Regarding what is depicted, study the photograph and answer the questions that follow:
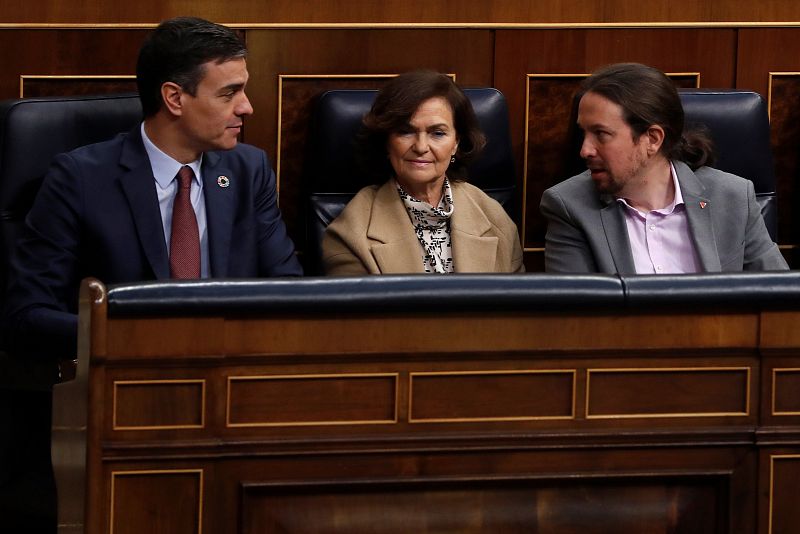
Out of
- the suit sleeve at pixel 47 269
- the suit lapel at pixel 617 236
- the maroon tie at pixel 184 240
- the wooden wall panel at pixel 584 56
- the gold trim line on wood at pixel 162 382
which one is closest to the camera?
the gold trim line on wood at pixel 162 382

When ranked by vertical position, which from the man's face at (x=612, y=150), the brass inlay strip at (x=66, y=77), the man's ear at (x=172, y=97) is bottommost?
the man's face at (x=612, y=150)

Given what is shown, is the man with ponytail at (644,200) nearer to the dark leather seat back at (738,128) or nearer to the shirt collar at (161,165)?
the dark leather seat back at (738,128)

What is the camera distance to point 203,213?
2.52 metres

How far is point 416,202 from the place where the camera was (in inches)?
106

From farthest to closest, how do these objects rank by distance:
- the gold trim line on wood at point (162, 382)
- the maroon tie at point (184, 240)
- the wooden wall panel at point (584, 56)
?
the wooden wall panel at point (584, 56) < the maroon tie at point (184, 240) < the gold trim line on wood at point (162, 382)

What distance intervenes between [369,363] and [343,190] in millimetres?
1034

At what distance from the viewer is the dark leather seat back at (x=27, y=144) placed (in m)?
2.48

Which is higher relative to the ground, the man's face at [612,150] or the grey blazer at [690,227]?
the man's face at [612,150]

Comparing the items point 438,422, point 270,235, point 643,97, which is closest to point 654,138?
point 643,97

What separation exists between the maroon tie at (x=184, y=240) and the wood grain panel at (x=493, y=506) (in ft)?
2.37

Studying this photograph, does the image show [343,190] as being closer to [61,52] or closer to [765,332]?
[61,52]

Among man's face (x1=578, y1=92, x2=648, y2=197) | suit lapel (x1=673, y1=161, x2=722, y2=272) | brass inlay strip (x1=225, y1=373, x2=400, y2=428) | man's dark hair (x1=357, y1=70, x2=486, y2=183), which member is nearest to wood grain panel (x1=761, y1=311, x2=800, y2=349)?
brass inlay strip (x1=225, y1=373, x2=400, y2=428)

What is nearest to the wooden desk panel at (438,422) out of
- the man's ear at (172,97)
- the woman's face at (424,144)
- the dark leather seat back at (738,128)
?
the man's ear at (172,97)

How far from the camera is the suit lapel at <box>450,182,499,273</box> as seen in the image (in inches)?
105
